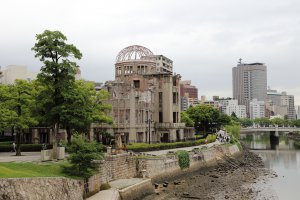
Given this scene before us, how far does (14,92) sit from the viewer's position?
53.9 meters

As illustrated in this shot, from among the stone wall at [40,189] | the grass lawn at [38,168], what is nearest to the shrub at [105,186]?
the stone wall at [40,189]

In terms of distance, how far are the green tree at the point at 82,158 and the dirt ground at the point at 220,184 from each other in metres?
9.02

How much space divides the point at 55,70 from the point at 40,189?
1790 cm

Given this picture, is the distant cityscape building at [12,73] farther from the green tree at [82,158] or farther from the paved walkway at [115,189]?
the green tree at [82,158]

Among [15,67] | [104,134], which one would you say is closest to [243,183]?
[104,134]

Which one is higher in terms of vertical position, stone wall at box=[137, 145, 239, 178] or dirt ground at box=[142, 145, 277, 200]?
stone wall at box=[137, 145, 239, 178]

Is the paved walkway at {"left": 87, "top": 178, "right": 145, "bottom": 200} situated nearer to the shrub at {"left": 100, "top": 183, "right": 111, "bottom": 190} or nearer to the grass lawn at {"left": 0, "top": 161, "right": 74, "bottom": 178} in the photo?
the shrub at {"left": 100, "top": 183, "right": 111, "bottom": 190}

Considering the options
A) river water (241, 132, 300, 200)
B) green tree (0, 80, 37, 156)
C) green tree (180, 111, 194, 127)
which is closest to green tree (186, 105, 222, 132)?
green tree (180, 111, 194, 127)

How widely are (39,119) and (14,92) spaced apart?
9.30m

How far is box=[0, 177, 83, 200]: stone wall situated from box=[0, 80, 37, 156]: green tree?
59.7 feet

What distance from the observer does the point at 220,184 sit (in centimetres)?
5734

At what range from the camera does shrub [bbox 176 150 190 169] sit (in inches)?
2394

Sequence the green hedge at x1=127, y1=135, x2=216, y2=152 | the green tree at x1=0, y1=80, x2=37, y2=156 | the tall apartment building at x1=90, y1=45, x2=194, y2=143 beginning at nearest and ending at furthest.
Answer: the green tree at x1=0, y1=80, x2=37, y2=156 < the green hedge at x1=127, y1=135, x2=216, y2=152 < the tall apartment building at x1=90, y1=45, x2=194, y2=143

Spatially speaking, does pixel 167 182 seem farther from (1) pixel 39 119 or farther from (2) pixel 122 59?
(2) pixel 122 59
